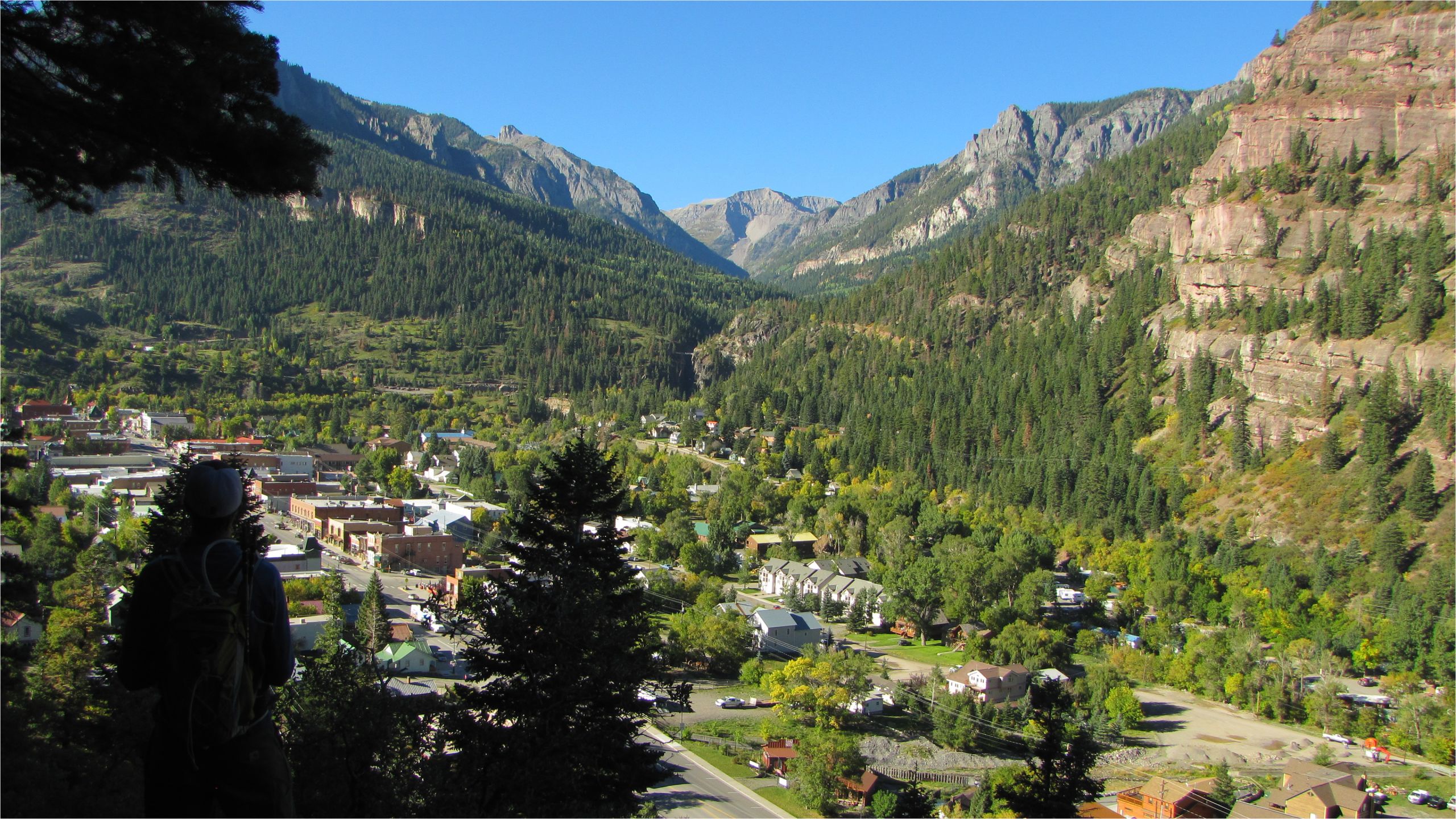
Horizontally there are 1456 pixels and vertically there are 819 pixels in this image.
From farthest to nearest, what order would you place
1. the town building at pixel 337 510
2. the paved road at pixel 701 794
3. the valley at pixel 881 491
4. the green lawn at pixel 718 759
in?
the town building at pixel 337 510 → the green lawn at pixel 718 759 → the paved road at pixel 701 794 → the valley at pixel 881 491

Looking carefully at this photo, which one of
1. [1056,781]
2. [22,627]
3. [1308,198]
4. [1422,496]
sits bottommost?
[22,627]

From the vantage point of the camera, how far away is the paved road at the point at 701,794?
67.8ft

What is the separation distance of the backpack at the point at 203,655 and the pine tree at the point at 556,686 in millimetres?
3836

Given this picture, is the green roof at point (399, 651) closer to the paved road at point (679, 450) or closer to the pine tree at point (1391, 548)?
the pine tree at point (1391, 548)

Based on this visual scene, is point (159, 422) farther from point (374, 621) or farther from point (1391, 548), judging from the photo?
point (1391, 548)

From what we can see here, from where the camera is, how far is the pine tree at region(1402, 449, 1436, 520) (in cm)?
4072

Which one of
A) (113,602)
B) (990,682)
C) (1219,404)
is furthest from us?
(1219,404)

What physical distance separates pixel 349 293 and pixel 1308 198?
112 metres

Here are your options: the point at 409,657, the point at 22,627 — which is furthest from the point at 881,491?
the point at 22,627

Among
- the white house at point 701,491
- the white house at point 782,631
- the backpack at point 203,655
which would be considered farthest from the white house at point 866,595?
the backpack at point 203,655

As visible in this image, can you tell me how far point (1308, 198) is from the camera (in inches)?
2559

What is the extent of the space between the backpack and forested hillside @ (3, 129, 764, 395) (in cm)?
9784

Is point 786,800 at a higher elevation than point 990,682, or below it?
below

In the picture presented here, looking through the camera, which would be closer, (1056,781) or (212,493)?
(212,493)
